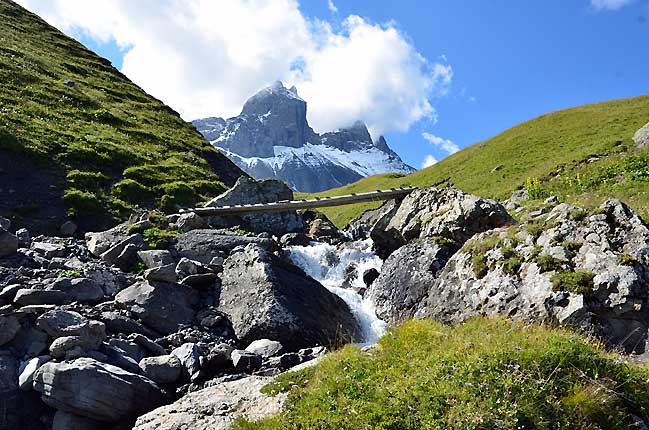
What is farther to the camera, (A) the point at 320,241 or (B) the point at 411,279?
(A) the point at 320,241

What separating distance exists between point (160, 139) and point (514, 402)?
3850 cm

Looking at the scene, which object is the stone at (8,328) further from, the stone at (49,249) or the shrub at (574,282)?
the shrub at (574,282)

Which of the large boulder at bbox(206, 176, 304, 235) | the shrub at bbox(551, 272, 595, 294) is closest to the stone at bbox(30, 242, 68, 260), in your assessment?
the large boulder at bbox(206, 176, 304, 235)

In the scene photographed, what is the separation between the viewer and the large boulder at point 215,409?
8.99 meters

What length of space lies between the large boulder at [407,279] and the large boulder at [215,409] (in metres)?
7.85

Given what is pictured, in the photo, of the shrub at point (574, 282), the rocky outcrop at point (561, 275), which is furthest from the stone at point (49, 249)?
the shrub at point (574, 282)

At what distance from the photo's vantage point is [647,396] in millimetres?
8305

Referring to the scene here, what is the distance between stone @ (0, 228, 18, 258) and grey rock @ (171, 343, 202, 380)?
7637mm

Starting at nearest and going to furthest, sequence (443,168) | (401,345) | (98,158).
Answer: (401,345), (98,158), (443,168)

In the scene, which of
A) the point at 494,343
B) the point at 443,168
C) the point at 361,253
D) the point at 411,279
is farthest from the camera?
the point at 443,168

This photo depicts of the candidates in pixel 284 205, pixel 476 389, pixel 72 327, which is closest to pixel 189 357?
pixel 72 327

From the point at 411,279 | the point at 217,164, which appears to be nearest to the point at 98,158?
the point at 217,164

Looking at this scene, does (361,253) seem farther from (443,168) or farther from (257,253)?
(443,168)

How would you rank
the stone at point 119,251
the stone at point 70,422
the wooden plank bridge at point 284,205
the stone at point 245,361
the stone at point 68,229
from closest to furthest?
A: the stone at point 70,422, the stone at point 245,361, the stone at point 119,251, the stone at point 68,229, the wooden plank bridge at point 284,205
